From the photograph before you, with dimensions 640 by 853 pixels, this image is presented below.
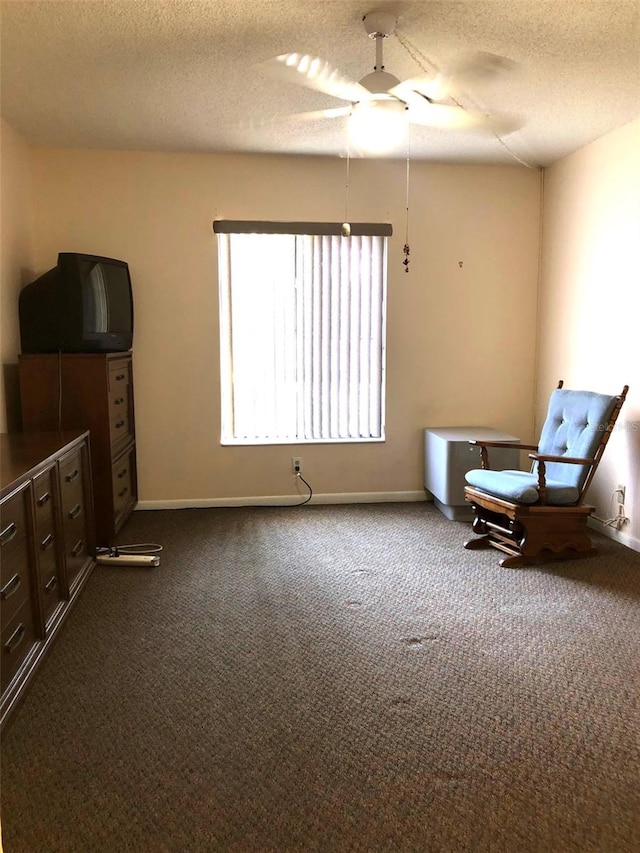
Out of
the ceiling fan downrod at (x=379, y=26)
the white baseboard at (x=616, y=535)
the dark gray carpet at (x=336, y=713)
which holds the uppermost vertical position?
the ceiling fan downrod at (x=379, y=26)

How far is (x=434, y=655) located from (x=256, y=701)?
728 mm

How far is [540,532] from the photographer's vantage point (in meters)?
3.34

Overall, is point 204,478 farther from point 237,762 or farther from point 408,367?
point 237,762

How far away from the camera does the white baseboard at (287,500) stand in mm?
4344

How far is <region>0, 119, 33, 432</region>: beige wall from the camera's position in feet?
11.3

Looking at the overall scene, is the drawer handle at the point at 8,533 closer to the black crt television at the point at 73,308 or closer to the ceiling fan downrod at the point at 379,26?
the black crt television at the point at 73,308

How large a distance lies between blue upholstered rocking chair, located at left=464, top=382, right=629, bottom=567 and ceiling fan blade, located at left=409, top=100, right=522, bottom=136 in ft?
5.23

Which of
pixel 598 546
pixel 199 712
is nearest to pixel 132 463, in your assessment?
pixel 199 712

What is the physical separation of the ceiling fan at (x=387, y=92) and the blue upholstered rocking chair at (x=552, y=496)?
1712 millimetres

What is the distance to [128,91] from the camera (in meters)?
2.99

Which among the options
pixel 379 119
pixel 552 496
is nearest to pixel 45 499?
pixel 379 119

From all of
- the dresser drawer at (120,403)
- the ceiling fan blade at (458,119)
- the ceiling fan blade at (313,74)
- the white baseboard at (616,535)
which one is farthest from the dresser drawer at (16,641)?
the white baseboard at (616,535)

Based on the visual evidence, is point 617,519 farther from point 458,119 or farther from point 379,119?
point 379,119

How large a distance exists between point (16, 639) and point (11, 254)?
2.40m
